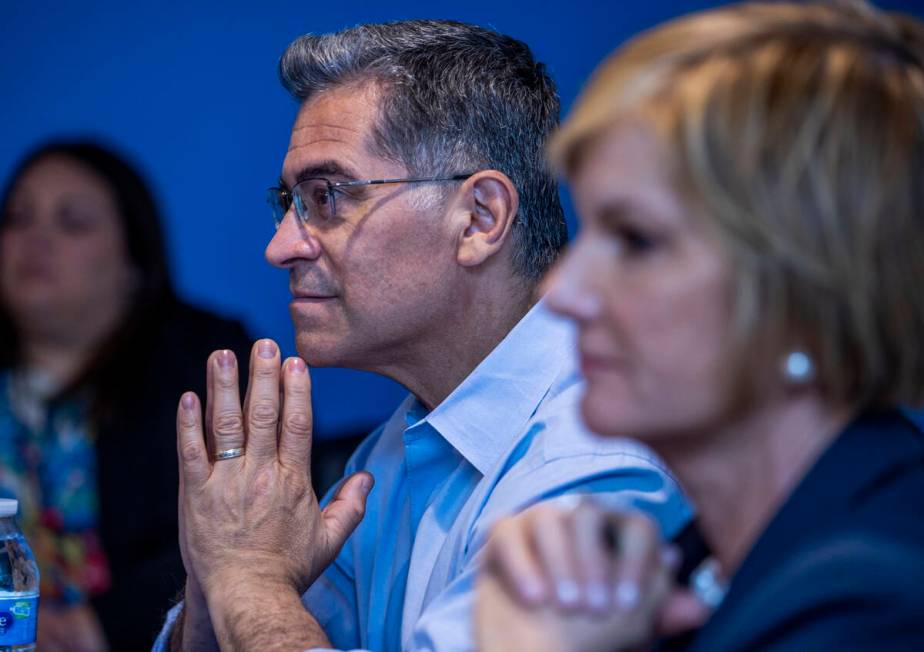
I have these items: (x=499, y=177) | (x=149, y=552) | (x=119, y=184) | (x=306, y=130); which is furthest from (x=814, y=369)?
(x=119, y=184)

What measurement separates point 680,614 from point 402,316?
0.82 metres

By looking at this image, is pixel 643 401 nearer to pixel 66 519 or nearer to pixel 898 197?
pixel 898 197

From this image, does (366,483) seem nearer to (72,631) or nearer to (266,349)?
(266,349)

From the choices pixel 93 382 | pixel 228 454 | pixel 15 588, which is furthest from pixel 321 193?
pixel 93 382

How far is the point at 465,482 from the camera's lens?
1.44 meters

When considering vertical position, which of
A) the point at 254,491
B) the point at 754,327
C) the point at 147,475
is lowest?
the point at 147,475

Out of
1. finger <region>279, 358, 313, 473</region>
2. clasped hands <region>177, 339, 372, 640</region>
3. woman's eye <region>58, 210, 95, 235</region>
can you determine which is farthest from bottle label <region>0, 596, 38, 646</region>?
woman's eye <region>58, 210, 95, 235</region>

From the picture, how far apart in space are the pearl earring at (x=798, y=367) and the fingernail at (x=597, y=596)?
0.55 ft

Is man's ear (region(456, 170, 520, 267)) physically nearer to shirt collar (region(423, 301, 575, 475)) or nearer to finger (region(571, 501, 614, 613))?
shirt collar (region(423, 301, 575, 475))

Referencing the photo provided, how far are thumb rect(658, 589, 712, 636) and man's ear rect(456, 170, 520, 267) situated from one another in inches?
31.8

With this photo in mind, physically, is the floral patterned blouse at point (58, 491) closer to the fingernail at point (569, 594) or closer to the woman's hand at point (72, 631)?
the woman's hand at point (72, 631)

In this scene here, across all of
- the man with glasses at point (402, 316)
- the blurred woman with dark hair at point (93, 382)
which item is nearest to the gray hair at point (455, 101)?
the man with glasses at point (402, 316)

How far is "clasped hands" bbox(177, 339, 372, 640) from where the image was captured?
125 centimetres

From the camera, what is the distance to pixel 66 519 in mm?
2246
